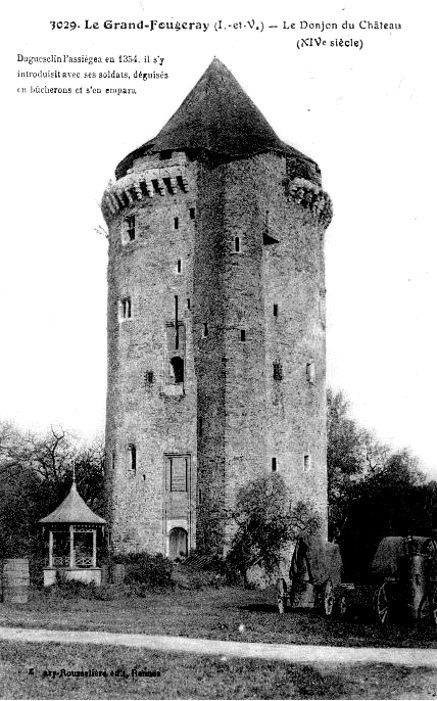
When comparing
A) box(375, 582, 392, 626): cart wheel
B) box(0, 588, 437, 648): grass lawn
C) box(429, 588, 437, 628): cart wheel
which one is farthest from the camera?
box(375, 582, 392, 626): cart wheel

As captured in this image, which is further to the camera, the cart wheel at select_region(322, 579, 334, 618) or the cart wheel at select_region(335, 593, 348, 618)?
the cart wheel at select_region(322, 579, 334, 618)

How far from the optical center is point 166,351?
37.7 meters

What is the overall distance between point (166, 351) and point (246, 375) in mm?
3773

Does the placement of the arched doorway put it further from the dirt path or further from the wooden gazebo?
the dirt path

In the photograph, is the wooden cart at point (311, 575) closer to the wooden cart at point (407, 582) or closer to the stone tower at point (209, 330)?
the wooden cart at point (407, 582)

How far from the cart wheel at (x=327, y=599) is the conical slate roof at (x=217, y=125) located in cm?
2261

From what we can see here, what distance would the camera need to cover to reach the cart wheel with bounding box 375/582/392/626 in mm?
16719

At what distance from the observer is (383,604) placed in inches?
667

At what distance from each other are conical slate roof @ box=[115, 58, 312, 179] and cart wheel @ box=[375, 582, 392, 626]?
23967 mm

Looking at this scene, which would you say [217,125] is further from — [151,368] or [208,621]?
[208,621]

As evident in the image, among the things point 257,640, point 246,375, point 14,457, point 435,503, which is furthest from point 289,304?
point 257,640

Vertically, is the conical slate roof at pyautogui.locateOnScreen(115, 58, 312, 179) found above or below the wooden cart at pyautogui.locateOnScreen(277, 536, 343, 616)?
above

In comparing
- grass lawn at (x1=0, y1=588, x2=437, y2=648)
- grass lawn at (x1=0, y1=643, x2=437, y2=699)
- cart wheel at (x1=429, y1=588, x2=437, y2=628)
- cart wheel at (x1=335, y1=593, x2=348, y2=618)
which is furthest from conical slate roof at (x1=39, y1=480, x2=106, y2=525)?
grass lawn at (x1=0, y1=643, x2=437, y2=699)

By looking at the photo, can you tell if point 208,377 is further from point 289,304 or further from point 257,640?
point 257,640
